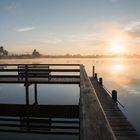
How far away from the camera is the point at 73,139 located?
1314 centimetres

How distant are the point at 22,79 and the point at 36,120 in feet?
11.6

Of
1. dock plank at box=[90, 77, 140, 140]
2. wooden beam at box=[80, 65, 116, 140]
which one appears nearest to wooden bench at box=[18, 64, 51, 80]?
dock plank at box=[90, 77, 140, 140]

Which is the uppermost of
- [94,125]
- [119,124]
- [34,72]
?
[94,125]

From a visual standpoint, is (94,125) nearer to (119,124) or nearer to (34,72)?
(119,124)

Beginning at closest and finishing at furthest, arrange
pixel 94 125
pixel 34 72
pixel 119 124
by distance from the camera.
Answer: pixel 94 125, pixel 119 124, pixel 34 72

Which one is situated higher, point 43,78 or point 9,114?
point 43,78

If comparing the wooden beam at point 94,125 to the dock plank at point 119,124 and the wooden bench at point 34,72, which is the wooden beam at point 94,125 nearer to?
the dock plank at point 119,124

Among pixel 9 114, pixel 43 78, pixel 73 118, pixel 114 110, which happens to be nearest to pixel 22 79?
pixel 43 78

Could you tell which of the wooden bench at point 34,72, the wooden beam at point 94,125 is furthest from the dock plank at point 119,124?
the wooden bench at point 34,72

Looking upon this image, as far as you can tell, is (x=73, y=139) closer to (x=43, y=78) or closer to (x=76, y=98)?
(x=43, y=78)

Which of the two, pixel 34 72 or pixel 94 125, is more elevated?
pixel 94 125

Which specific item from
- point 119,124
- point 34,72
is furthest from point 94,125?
point 34,72

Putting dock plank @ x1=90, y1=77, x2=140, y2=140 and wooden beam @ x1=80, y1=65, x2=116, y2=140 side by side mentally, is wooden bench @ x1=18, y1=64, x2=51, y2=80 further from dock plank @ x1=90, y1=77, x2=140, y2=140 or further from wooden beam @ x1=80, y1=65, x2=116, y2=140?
wooden beam @ x1=80, y1=65, x2=116, y2=140

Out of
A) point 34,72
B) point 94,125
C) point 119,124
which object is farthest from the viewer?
point 34,72
